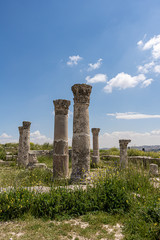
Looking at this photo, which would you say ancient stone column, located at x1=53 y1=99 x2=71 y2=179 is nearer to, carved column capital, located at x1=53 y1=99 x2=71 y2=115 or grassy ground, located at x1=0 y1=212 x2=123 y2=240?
carved column capital, located at x1=53 y1=99 x2=71 y2=115

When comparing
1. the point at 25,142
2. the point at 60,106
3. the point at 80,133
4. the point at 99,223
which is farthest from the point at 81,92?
the point at 25,142

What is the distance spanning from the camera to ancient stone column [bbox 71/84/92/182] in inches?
276

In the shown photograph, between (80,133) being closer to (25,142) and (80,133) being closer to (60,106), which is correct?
(60,106)

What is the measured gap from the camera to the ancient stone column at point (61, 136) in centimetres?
850

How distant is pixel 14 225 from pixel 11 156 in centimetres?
1339

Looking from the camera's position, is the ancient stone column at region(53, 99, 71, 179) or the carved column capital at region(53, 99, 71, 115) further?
the carved column capital at region(53, 99, 71, 115)

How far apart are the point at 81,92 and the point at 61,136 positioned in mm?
2645

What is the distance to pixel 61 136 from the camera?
8.70 meters

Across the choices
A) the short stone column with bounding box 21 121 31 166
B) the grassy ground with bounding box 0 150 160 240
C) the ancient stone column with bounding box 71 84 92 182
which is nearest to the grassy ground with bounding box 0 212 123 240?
the grassy ground with bounding box 0 150 160 240

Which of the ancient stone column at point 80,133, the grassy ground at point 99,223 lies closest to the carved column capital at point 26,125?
the ancient stone column at point 80,133

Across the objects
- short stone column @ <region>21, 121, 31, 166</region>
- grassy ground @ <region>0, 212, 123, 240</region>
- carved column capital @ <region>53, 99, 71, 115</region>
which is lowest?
grassy ground @ <region>0, 212, 123, 240</region>

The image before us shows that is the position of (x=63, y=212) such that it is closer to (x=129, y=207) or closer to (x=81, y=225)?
(x=81, y=225)

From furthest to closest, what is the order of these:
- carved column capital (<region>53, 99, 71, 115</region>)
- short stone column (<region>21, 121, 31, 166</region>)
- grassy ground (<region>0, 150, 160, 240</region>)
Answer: short stone column (<region>21, 121, 31, 166</region>)
carved column capital (<region>53, 99, 71, 115</region>)
grassy ground (<region>0, 150, 160, 240</region>)

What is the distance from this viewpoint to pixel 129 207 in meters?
4.52
